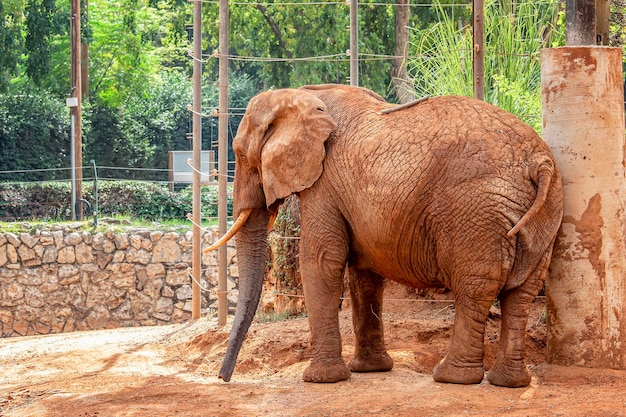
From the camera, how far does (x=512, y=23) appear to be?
10.6 m

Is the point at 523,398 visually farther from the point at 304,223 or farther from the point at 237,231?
the point at 237,231

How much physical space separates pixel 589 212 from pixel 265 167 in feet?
7.81

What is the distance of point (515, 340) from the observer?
Result: 6605mm

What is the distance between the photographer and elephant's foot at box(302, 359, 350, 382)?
23.5 feet

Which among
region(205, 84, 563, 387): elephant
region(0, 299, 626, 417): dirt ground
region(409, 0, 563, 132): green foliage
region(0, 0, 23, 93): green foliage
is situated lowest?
region(0, 299, 626, 417): dirt ground

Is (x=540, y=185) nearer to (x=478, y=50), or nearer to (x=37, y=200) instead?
(x=478, y=50)

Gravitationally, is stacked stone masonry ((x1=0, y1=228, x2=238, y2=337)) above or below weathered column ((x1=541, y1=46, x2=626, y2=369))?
below

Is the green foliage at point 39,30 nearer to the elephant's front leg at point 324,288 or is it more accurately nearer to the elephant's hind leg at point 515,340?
the elephant's front leg at point 324,288

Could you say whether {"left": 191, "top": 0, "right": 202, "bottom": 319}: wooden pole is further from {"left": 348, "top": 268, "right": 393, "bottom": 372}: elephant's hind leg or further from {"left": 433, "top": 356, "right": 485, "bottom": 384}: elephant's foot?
{"left": 433, "top": 356, "right": 485, "bottom": 384}: elephant's foot

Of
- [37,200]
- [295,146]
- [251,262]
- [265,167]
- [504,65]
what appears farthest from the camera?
[37,200]

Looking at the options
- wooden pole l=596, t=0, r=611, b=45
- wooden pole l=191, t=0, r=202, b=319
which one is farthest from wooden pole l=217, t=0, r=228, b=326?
wooden pole l=596, t=0, r=611, b=45

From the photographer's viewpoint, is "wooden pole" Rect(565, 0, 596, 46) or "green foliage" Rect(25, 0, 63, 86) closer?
"wooden pole" Rect(565, 0, 596, 46)

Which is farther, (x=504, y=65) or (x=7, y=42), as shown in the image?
(x=7, y=42)

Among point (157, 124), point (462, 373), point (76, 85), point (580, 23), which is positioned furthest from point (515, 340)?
point (157, 124)
